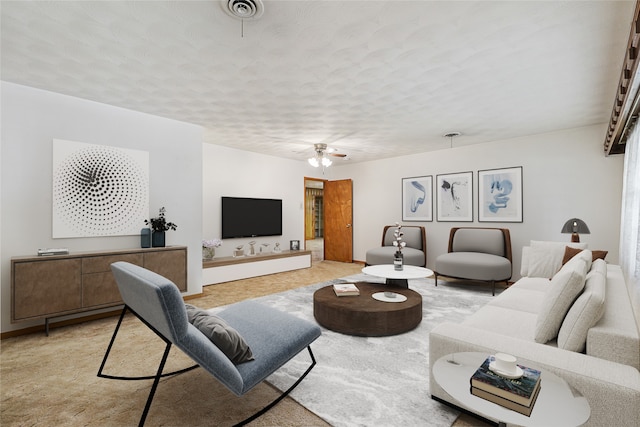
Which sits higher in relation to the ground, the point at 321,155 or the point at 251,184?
the point at 321,155

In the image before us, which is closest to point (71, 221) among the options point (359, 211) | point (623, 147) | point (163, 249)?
point (163, 249)

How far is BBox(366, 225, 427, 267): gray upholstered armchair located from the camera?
5332mm

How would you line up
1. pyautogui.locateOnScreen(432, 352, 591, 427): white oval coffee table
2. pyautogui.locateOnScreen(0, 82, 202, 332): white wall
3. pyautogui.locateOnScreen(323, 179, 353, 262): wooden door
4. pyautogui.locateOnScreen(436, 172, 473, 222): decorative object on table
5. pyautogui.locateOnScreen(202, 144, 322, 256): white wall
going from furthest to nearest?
pyautogui.locateOnScreen(323, 179, 353, 262): wooden door, pyautogui.locateOnScreen(436, 172, 473, 222): decorative object on table, pyautogui.locateOnScreen(202, 144, 322, 256): white wall, pyautogui.locateOnScreen(0, 82, 202, 332): white wall, pyautogui.locateOnScreen(432, 352, 591, 427): white oval coffee table

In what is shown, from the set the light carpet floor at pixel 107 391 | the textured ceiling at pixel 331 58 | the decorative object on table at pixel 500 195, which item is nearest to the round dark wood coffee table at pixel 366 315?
the light carpet floor at pixel 107 391

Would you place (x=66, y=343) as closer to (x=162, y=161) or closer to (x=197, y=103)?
(x=162, y=161)

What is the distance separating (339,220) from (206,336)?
598 centimetres

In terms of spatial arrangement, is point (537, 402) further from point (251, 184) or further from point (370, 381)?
point (251, 184)

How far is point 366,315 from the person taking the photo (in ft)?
8.92

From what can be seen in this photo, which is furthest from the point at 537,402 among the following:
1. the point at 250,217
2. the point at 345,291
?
the point at 250,217

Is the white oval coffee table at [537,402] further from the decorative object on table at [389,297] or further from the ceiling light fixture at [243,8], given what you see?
the ceiling light fixture at [243,8]

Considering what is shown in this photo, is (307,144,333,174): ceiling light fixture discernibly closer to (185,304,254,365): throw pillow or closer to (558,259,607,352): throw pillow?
(185,304,254,365): throw pillow

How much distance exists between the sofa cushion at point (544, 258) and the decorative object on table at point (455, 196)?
1656 millimetres

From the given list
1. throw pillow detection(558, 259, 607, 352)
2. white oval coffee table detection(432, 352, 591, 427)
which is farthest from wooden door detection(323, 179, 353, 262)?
white oval coffee table detection(432, 352, 591, 427)

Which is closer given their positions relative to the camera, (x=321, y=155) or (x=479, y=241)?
(x=479, y=241)
